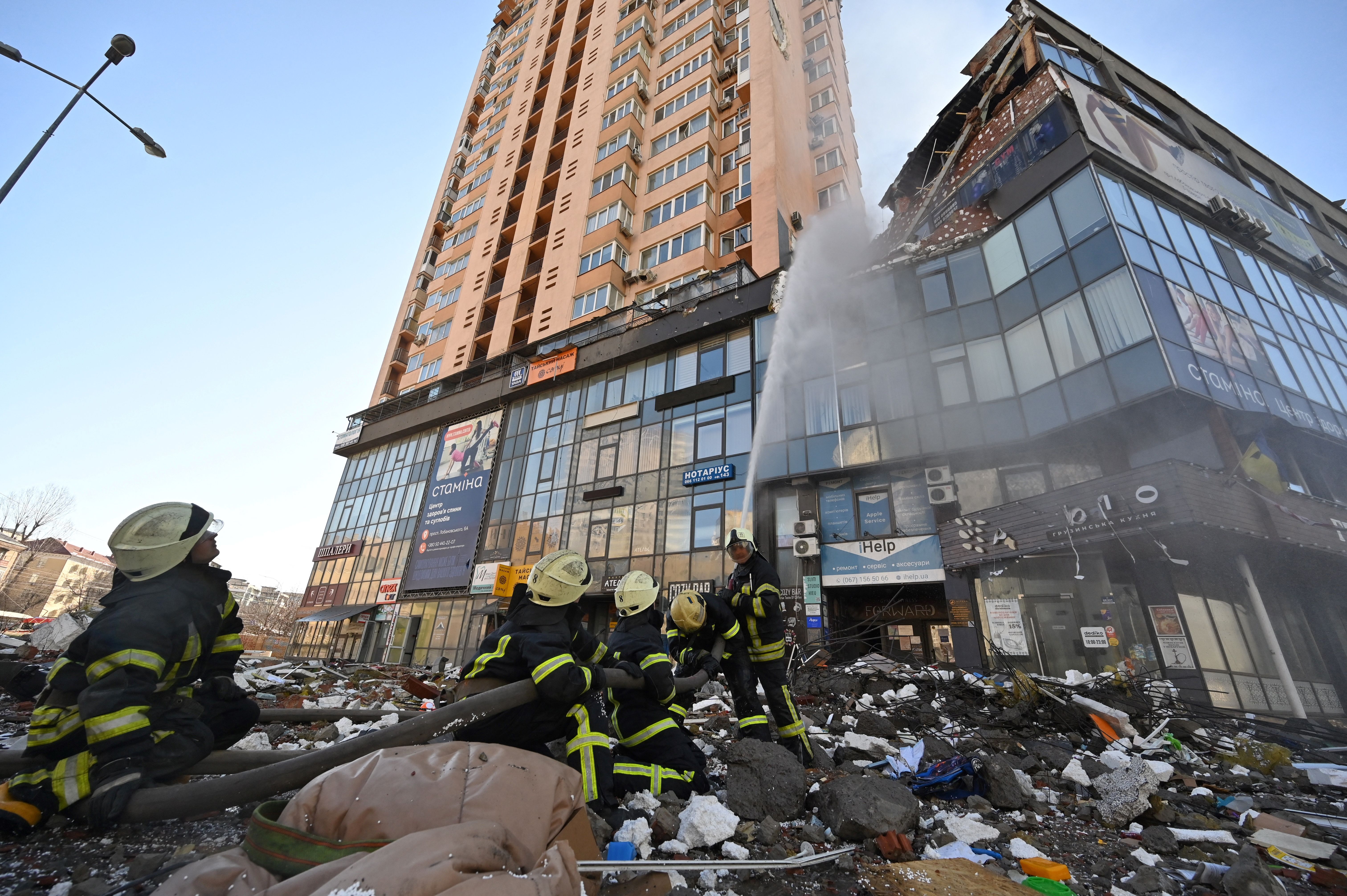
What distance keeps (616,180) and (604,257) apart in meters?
4.69

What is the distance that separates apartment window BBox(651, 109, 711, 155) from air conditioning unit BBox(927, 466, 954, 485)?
774 inches

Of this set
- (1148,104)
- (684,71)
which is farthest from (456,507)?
(1148,104)

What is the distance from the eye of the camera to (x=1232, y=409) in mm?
10961

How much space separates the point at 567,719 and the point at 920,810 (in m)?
2.74

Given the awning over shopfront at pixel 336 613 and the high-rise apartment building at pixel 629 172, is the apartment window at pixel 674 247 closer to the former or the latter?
the high-rise apartment building at pixel 629 172

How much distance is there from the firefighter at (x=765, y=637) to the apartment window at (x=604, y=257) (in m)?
20.4

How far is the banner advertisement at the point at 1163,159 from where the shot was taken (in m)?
14.9

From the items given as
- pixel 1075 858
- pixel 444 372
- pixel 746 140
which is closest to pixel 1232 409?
pixel 1075 858

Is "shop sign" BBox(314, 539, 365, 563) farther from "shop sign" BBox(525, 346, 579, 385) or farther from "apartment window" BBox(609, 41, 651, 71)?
"apartment window" BBox(609, 41, 651, 71)

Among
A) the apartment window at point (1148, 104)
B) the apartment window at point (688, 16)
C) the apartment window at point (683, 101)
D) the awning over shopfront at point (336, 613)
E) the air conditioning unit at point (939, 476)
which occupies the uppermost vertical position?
the apartment window at point (688, 16)

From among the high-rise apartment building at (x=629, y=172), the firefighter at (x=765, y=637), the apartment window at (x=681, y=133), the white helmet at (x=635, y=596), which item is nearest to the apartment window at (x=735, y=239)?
the high-rise apartment building at (x=629, y=172)

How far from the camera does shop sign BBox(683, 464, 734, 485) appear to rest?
1697 cm

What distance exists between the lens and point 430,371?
2980 centimetres

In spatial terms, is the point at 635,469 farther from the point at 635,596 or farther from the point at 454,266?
the point at 454,266
